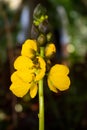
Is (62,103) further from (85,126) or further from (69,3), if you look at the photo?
(69,3)

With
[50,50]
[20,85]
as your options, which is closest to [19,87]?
[20,85]

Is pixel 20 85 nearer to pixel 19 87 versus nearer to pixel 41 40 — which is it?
pixel 19 87

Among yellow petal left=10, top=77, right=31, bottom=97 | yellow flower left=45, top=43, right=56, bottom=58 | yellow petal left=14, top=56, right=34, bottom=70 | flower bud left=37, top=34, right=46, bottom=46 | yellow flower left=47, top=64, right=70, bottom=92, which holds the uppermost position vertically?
flower bud left=37, top=34, right=46, bottom=46

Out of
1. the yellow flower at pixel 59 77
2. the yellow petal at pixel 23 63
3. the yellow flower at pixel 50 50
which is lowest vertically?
the yellow flower at pixel 59 77

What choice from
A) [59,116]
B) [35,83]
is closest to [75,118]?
[59,116]

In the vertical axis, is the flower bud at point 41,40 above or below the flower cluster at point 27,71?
above

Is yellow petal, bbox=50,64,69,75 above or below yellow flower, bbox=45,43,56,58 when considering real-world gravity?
below
